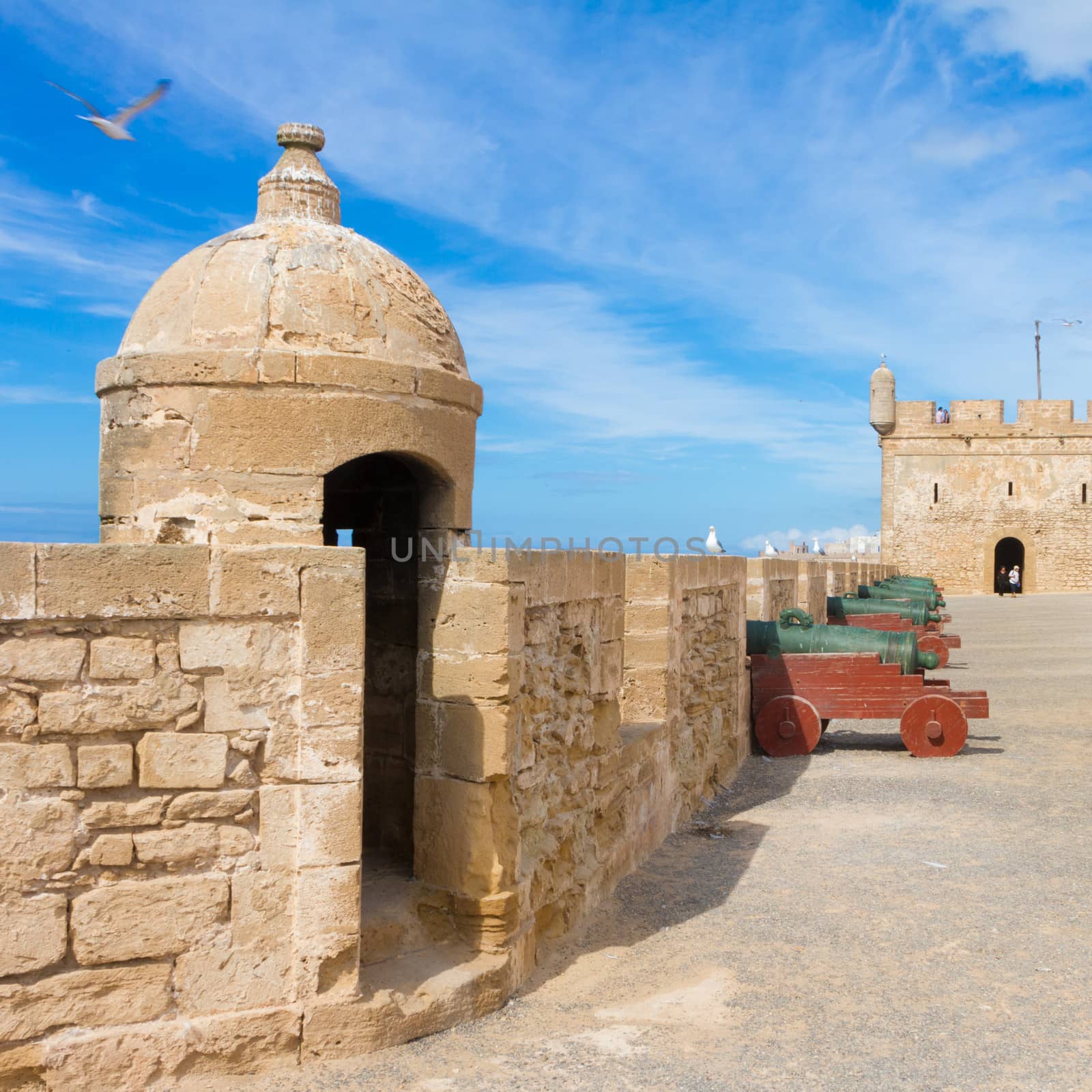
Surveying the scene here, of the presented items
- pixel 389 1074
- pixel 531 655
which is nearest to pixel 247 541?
pixel 531 655

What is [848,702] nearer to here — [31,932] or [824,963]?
[824,963]

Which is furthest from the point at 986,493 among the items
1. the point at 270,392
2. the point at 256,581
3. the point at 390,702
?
the point at 256,581

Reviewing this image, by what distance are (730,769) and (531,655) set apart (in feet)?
13.6

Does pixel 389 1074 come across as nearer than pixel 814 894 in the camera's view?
Yes

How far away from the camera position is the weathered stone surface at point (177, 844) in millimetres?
3203

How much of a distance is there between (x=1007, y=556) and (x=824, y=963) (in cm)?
3141

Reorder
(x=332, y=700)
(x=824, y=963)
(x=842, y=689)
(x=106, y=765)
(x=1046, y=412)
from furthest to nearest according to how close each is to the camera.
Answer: (x=1046, y=412) < (x=842, y=689) < (x=824, y=963) < (x=332, y=700) < (x=106, y=765)

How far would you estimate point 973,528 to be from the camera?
101 ft

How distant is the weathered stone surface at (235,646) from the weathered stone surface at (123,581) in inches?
2.5

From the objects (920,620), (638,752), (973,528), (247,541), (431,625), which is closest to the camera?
(247,541)

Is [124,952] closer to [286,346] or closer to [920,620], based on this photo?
[286,346]

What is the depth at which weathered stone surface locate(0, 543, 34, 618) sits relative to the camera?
9.98 ft

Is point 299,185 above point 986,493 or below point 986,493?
below

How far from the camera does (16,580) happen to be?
3055mm
